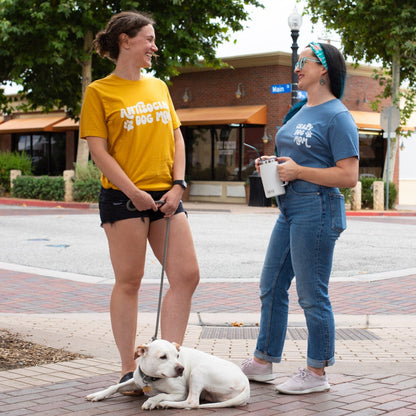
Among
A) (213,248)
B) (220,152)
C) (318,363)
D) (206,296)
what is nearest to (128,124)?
(318,363)

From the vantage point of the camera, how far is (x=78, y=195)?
23.9 metres

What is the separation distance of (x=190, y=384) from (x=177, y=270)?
0.64 meters

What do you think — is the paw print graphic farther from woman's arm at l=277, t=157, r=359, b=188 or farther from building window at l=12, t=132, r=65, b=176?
building window at l=12, t=132, r=65, b=176

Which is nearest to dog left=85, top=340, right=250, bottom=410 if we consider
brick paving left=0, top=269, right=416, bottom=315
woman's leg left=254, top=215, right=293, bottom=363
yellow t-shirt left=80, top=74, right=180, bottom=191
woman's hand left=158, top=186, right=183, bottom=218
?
woman's leg left=254, top=215, right=293, bottom=363

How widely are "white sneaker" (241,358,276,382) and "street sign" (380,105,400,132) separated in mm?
20002

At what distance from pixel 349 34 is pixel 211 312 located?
21.9 m

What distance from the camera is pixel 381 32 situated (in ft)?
82.0

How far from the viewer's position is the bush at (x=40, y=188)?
24750 millimetres

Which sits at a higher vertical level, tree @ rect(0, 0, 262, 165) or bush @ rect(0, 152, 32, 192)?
tree @ rect(0, 0, 262, 165)

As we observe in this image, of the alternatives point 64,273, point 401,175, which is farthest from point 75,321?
point 401,175

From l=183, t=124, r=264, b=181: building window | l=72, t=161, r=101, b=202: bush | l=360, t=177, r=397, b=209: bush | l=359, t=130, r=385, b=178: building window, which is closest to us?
l=72, t=161, r=101, b=202: bush

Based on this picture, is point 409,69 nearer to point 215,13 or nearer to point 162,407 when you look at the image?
point 215,13

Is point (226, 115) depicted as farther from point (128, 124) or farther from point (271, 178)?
point (128, 124)

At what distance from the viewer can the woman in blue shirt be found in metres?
3.98
